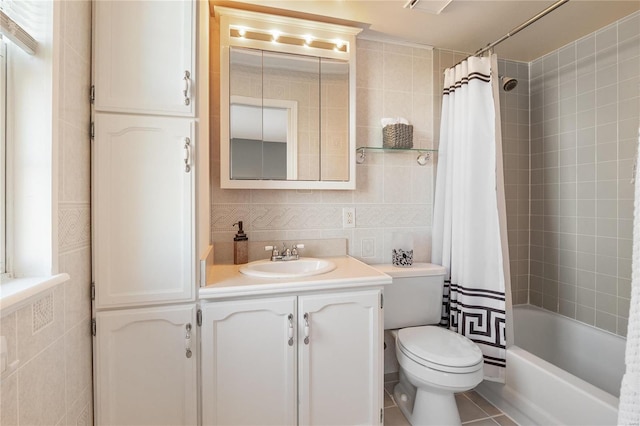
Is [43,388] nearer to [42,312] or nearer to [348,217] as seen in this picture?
[42,312]

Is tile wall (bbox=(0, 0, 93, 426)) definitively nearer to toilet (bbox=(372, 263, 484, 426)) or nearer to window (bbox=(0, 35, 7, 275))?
window (bbox=(0, 35, 7, 275))

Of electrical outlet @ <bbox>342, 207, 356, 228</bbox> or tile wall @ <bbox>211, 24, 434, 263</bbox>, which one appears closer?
tile wall @ <bbox>211, 24, 434, 263</bbox>

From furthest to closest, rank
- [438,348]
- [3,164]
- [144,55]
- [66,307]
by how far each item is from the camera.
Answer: [438,348] < [144,55] < [66,307] < [3,164]

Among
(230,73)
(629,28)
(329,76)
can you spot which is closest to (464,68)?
(329,76)

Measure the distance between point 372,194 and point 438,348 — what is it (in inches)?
38.4

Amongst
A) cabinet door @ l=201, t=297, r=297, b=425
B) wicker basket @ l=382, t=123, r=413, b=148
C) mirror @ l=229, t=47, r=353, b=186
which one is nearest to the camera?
cabinet door @ l=201, t=297, r=297, b=425

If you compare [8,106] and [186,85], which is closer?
[8,106]

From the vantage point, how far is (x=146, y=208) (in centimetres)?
111

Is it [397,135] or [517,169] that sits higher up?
[397,135]

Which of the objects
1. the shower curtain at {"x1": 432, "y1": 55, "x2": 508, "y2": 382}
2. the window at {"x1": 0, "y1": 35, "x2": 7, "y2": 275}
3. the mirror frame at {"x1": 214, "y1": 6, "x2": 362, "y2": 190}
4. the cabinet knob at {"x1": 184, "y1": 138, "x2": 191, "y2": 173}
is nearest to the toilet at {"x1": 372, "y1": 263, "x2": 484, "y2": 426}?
the shower curtain at {"x1": 432, "y1": 55, "x2": 508, "y2": 382}

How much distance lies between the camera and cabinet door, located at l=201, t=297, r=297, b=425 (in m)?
1.18

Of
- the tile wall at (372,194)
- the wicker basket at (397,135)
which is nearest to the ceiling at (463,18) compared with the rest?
the tile wall at (372,194)

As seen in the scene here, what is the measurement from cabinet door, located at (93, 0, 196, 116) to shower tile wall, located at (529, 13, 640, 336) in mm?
2426

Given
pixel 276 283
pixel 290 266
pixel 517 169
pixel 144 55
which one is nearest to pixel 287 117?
pixel 144 55
